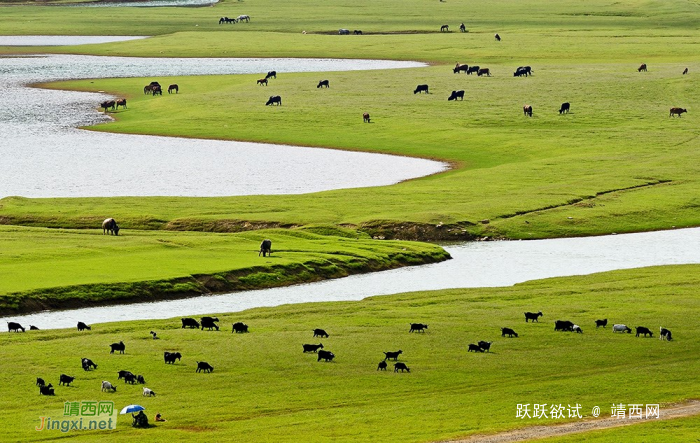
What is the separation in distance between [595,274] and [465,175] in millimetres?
26337

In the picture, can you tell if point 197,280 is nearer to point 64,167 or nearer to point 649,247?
point 649,247

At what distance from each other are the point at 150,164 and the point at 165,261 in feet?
102

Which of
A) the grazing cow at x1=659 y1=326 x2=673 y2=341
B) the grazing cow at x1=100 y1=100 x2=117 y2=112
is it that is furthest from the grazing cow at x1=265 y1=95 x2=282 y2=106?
the grazing cow at x1=659 y1=326 x2=673 y2=341

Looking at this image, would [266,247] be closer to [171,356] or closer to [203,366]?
[171,356]

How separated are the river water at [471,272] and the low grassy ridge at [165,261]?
806mm

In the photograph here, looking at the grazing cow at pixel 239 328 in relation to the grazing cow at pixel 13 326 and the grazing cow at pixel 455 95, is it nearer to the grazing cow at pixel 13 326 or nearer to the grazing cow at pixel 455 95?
the grazing cow at pixel 13 326

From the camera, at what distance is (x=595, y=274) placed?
51.7 metres

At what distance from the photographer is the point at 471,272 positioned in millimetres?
→ 53250

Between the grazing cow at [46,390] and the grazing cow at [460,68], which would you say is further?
the grazing cow at [460,68]

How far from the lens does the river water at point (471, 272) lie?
149 feet

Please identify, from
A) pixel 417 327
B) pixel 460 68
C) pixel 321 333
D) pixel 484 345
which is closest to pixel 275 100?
pixel 460 68

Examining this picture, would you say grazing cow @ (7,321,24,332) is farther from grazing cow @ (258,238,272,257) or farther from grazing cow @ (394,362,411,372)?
grazing cow @ (258,238,272,257)

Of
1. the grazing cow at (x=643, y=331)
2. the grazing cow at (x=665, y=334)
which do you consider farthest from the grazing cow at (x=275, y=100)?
the grazing cow at (x=665, y=334)

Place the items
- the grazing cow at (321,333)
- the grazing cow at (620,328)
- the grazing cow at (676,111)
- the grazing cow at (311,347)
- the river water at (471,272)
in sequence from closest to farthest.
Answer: the grazing cow at (311,347), the grazing cow at (321,333), the grazing cow at (620,328), the river water at (471,272), the grazing cow at (676,111)
